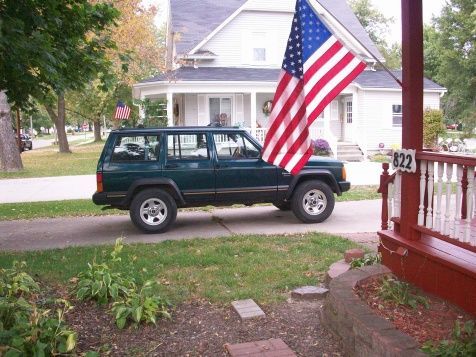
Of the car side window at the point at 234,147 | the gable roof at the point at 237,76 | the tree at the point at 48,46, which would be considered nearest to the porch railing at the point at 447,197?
the tree at the point at 48,46

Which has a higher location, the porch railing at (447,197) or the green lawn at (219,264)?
the porch railing at (447,197)

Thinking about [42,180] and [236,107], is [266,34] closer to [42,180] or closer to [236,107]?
[236,107]

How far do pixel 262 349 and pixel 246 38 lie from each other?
871 inches

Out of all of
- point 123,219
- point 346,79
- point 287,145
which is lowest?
point 123,219

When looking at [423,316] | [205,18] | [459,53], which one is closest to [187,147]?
[423,316]

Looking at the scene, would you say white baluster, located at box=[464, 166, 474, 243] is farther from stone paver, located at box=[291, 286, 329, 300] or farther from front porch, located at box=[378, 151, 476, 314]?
stone paver, located at box=[291, 286, 329, 300]

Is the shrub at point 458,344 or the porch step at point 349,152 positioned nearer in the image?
→ the shrub at point 458,344

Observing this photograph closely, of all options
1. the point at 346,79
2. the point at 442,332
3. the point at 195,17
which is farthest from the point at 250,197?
the point at 195,17

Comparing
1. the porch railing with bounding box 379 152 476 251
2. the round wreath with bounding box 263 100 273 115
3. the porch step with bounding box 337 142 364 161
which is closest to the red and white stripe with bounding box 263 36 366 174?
the porch railing with bounding box 379 152 476 251

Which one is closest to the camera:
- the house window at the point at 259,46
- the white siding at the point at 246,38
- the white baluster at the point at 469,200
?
the white baluster at the point at 469,200

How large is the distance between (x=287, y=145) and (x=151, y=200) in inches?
177

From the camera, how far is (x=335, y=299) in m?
4.36

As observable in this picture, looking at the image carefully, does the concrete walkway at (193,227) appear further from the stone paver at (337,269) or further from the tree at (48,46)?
the tree at (48,46)

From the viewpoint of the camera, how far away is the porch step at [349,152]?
23.2 m
